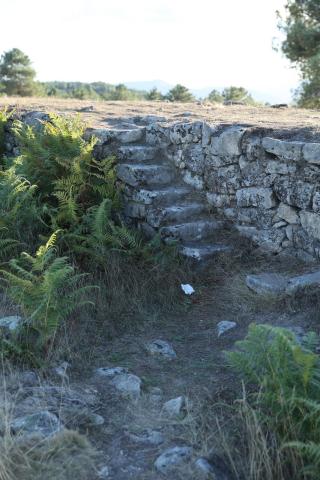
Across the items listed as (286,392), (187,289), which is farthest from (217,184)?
(286,392)

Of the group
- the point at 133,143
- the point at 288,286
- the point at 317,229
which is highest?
the point at 133,143

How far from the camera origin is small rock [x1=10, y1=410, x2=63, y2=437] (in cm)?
303

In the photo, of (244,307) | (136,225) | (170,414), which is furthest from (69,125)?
(170,414)

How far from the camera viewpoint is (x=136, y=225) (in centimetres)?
617

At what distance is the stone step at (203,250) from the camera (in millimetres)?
5426

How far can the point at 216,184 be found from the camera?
5809mm

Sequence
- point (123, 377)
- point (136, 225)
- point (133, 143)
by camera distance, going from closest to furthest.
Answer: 1. point (123, 377)
2. point (136, 225)
3. point (133, 143)

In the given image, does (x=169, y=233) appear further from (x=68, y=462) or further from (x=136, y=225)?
(x=68, y=462)

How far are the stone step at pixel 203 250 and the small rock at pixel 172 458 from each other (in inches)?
103

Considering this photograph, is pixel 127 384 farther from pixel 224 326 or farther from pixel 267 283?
pixel 267 283

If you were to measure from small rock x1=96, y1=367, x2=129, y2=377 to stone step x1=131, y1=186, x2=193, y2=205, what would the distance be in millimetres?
2409

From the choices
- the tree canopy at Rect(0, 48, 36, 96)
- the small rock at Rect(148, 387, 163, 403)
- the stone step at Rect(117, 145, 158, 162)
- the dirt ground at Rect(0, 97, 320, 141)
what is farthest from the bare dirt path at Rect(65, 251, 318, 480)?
the tree canopy at Rect(0, 48, 36, 96)

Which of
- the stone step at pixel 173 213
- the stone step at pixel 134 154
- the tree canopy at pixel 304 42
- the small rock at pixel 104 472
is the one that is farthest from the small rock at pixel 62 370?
the tree canopy at pixel 304 42

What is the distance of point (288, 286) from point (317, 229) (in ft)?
2.09
